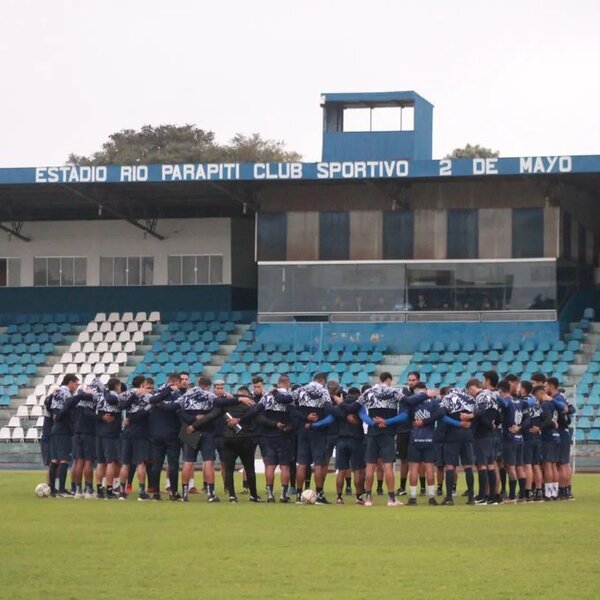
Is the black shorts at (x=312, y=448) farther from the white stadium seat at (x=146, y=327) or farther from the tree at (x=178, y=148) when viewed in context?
the tree at (x=178, y=148)

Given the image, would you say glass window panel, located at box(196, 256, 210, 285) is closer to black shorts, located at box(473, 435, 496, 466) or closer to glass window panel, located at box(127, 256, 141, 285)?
glass window panel, located at box(127, 256, 141, 285)

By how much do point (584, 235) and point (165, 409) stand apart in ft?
80.5

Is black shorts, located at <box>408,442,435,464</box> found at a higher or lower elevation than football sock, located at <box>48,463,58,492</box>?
higher

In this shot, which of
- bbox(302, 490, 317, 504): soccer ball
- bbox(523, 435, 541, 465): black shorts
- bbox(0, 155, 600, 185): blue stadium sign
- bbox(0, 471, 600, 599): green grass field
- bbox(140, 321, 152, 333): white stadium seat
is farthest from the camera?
bbox(140, 321, 152, 333): white stadium seat

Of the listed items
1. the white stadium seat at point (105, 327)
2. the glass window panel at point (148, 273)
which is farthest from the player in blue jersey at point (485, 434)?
the glass window panel at point (148, 273)

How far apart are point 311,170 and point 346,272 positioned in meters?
3.28

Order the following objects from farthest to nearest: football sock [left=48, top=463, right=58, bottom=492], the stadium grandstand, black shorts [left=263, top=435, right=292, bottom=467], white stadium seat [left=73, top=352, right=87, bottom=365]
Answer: white stadium seat [left=73, top=352, right=87, bottom=365] → the stadium grandstand → football sock [left=48, top=463, right=58, bottom=492] → black shorts [left=263, top=435, right=292, bottom=467]

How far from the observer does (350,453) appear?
25500 mm

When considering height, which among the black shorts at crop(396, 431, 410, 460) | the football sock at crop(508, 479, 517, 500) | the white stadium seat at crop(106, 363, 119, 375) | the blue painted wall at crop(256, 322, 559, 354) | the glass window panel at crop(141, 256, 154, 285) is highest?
the glass window panel at crop(141, 256, 154, 285)

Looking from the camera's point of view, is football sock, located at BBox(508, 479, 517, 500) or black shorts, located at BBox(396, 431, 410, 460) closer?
football sock, located at BBox(508, 479, 517, 500)

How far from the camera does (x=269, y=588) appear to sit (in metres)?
13.9

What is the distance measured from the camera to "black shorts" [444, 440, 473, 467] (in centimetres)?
2459

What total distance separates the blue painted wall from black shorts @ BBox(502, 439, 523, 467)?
19222 mm

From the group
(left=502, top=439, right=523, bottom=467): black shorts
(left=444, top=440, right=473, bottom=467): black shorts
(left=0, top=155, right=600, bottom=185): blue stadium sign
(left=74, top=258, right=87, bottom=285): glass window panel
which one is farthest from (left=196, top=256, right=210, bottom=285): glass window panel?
(left=444, top=440, right=473, bottom=467): black shorts
